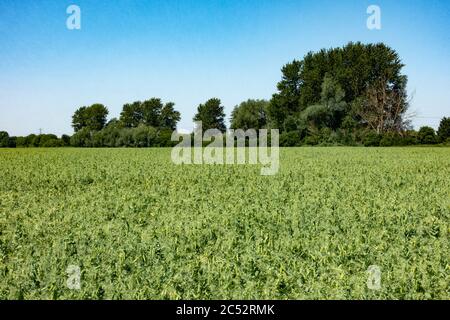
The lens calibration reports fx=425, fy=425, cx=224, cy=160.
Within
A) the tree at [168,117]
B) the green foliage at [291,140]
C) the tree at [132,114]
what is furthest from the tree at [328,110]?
the tree at [132,114]

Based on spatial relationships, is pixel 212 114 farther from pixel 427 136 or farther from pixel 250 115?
pixel 427 136

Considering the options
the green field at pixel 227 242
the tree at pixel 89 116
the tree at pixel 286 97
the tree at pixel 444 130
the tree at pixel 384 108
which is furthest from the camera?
the tree at pixel 89 116

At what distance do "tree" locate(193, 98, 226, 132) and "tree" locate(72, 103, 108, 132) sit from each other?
20.6 m

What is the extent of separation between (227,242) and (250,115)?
79591 mm

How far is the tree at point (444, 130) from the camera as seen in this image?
56.0 metres

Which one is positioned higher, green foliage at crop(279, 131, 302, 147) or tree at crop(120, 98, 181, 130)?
tree at crop(120, 98, 181, 130)

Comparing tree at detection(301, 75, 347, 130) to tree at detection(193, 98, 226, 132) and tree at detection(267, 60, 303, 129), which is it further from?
tree at detection(193, 98, 226, 132)

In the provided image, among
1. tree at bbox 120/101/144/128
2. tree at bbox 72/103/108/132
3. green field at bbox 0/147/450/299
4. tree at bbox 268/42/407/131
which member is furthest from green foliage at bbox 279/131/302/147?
green field at bbox 0/147/450/299

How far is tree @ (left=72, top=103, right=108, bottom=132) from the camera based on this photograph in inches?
3147

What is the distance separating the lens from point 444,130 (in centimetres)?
6025

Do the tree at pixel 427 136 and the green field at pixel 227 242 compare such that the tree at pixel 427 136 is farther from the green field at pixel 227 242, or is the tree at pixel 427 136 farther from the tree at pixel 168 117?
the green field at pixel 227 242

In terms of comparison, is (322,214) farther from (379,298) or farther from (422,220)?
(379,298)

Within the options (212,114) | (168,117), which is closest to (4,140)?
(168,117)

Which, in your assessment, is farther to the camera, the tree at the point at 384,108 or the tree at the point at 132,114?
the tree at the point at 132,114
